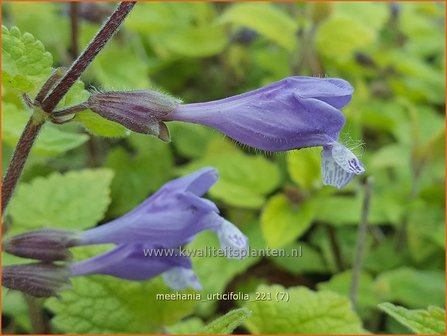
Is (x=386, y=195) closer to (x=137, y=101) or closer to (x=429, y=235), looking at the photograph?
(x=429, y=235)

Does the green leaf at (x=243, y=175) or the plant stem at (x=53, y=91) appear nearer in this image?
the plant stem at (x=53, y=91)

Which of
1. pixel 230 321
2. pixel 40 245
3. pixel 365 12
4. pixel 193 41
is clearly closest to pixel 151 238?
pixel 40 245

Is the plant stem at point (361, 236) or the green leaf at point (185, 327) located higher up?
the plant stem at point (361, 236)

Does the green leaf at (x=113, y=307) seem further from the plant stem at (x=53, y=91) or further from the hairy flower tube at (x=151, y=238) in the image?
the plant stem at (x=53, y=91)

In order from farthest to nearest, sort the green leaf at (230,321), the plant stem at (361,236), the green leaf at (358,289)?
the green leaf at (358,289), the plant stem at (361,236), the green leaf at (230,321)

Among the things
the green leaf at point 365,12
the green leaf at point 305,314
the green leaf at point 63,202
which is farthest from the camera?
the green leaf at point 365,12

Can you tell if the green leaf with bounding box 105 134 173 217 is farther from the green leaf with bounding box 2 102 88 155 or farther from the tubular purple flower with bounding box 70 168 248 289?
the tubular purple flower with bounding box 70 168 248 289

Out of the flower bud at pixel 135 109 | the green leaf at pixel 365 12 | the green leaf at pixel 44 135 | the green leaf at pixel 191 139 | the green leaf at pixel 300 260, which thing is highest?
the flower bud at pixel 135 109

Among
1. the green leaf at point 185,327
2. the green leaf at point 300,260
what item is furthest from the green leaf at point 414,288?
the green leaf at point 185,327
